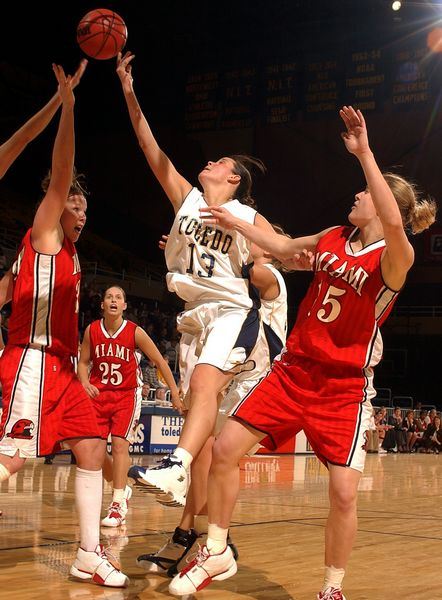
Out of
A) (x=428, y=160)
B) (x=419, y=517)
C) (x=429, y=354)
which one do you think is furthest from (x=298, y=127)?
(x=419, y=517)

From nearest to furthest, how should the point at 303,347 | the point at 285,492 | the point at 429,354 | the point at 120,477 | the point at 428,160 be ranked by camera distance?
the point at 303,347, the point at 120,477, the point at 285,492, the point at 428,160, the point at 429,354

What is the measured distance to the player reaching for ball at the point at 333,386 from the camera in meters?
3.45

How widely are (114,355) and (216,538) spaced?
11.0ft

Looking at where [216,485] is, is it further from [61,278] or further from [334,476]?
[61,278]

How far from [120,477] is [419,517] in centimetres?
269

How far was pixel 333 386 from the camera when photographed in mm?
3592

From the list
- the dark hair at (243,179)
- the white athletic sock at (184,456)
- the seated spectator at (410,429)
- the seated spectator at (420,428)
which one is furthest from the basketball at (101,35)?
the seated spectator at (420,428)

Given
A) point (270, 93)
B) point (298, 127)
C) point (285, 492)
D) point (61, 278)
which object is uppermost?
point (298, 127)

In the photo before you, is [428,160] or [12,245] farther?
[428,160]

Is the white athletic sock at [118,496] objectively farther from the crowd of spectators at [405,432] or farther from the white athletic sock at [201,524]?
the crowd of spectators at [405,432]

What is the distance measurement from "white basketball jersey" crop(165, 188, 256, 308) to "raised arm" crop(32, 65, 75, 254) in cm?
72

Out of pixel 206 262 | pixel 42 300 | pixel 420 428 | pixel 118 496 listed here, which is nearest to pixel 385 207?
pixel 206 262

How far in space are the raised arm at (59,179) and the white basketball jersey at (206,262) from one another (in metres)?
0.72

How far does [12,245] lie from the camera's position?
20.6 meters
